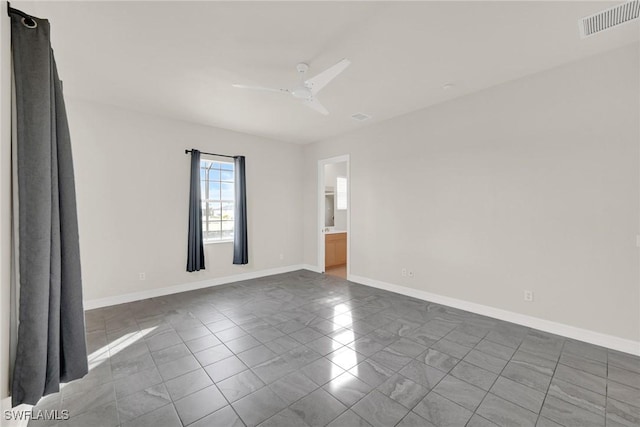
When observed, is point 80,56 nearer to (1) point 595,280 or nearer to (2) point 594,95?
(2) point 594,95

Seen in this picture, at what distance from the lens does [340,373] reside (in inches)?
90.7

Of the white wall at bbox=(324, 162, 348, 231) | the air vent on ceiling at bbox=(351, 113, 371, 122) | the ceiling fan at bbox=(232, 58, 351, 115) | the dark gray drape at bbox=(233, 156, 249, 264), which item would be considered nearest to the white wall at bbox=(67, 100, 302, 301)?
the dark gray drape at bbox=(233, 156, 249, 264)

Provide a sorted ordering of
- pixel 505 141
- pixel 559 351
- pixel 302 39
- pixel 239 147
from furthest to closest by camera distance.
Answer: pixel 239 147 → pixel 505 141 → pixel 559 351 → pixel 302 39

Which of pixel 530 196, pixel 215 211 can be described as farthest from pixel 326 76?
pixel 215 211

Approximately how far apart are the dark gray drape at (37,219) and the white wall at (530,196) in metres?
4.07

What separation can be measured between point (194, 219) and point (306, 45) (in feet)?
11.0

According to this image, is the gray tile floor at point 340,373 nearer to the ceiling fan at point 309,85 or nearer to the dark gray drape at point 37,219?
the dark gray drape at point 37,219

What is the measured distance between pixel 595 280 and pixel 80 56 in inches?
223

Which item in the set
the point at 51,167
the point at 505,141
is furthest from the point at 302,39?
the point at 505,141

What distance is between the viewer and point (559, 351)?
2.65 m

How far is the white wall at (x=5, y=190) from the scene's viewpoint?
126 centimetres

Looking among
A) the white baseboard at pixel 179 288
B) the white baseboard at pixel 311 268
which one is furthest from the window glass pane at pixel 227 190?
the white baseboard at pixel 311 268

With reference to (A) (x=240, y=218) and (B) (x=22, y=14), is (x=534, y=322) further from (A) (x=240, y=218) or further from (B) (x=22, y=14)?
(B) (x=22, y=14)

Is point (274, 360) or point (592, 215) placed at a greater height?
point (592, 215)
